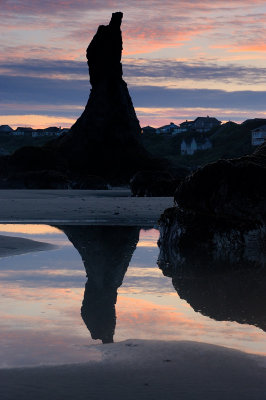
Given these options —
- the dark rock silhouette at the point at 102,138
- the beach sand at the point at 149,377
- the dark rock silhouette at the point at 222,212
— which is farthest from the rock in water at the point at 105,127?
the beach sand at the point at 149,377

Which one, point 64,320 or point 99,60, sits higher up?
point 99,60

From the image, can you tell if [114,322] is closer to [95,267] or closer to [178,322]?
[178,322]

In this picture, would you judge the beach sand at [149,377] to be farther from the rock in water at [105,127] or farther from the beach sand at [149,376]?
the rock in water at [105,127]

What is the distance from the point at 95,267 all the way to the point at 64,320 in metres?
5.69

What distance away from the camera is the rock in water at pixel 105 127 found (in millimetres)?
105312

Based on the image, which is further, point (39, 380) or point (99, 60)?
point (99, 60)

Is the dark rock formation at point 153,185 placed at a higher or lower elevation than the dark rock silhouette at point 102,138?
lower

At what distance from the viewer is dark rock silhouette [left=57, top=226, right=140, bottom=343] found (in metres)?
9.07

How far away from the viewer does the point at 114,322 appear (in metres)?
9.00

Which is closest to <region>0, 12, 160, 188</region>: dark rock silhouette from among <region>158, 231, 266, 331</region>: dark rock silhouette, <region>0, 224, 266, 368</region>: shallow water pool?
<region>158, 231, 266, 331</region>: dark rock silhouette

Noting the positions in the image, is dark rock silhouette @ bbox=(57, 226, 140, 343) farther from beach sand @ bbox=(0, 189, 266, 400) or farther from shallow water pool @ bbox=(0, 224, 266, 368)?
beach sand @ bbox=(0, 189, 266, 400)

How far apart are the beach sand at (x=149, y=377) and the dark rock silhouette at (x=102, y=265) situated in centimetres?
109

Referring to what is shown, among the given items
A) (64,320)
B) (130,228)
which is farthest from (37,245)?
(64,320)

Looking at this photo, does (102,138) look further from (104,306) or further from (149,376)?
(149,376)
